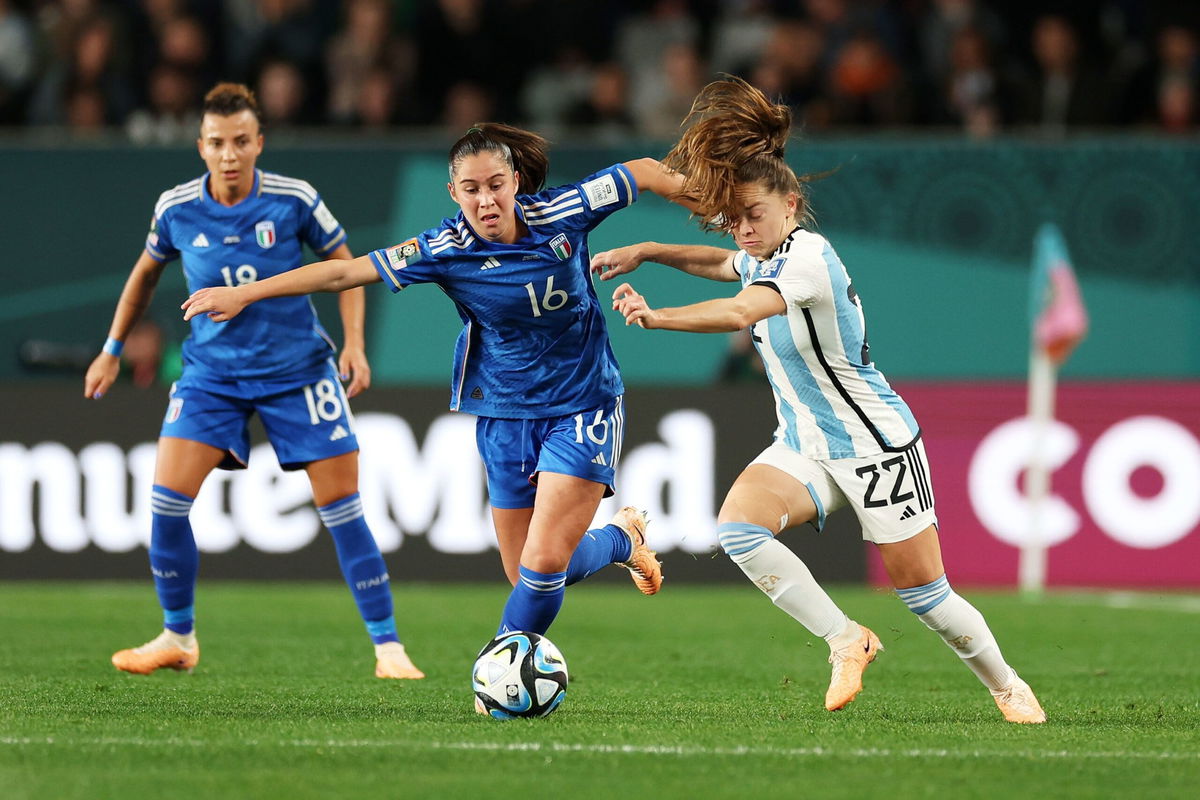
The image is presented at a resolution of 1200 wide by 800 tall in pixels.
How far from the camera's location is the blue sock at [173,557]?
7.18 meters

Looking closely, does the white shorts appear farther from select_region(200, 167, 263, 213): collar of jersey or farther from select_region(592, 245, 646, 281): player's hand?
select_region(200, 167, 263, 213): collar of jersey

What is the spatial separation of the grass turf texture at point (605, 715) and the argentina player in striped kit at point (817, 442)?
1.09ft

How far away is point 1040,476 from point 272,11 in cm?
710

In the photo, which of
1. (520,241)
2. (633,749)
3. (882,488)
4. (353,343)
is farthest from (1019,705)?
(353,343)

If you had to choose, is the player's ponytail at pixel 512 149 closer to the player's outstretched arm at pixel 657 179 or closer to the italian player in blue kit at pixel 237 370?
the player's outstretched arm at pixel 657 179

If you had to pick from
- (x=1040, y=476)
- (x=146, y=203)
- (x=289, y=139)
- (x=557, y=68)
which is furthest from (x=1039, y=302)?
(x=146, y=203)

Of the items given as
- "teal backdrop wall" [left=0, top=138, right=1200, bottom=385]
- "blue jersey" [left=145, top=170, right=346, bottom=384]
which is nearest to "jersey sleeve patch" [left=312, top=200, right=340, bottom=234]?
"blue jersey" [left=145, top=170, right=346, bottom=384]

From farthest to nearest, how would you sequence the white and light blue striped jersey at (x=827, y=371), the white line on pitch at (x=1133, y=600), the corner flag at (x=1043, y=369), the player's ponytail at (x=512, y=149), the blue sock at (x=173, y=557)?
the corner flag at (x=1043, y=369) < the white line on pitch at (x=1133, y=600) < the blue sock at (x=173, y=557) < the player's ponytail at (x=512, y=149) < the white and light blue striped jersey at (x=827, y=371)

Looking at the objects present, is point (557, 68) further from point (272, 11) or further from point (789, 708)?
point (789, 708)

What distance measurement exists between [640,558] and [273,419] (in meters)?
1.67

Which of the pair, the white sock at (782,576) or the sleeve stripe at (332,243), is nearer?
the white sock at (782,576)

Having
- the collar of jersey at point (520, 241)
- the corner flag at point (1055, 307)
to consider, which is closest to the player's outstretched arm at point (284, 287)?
the collar of jersey at point (520, 241)

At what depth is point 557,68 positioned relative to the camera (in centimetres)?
1424

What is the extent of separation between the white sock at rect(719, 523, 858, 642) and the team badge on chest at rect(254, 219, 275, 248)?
245 centimetres
